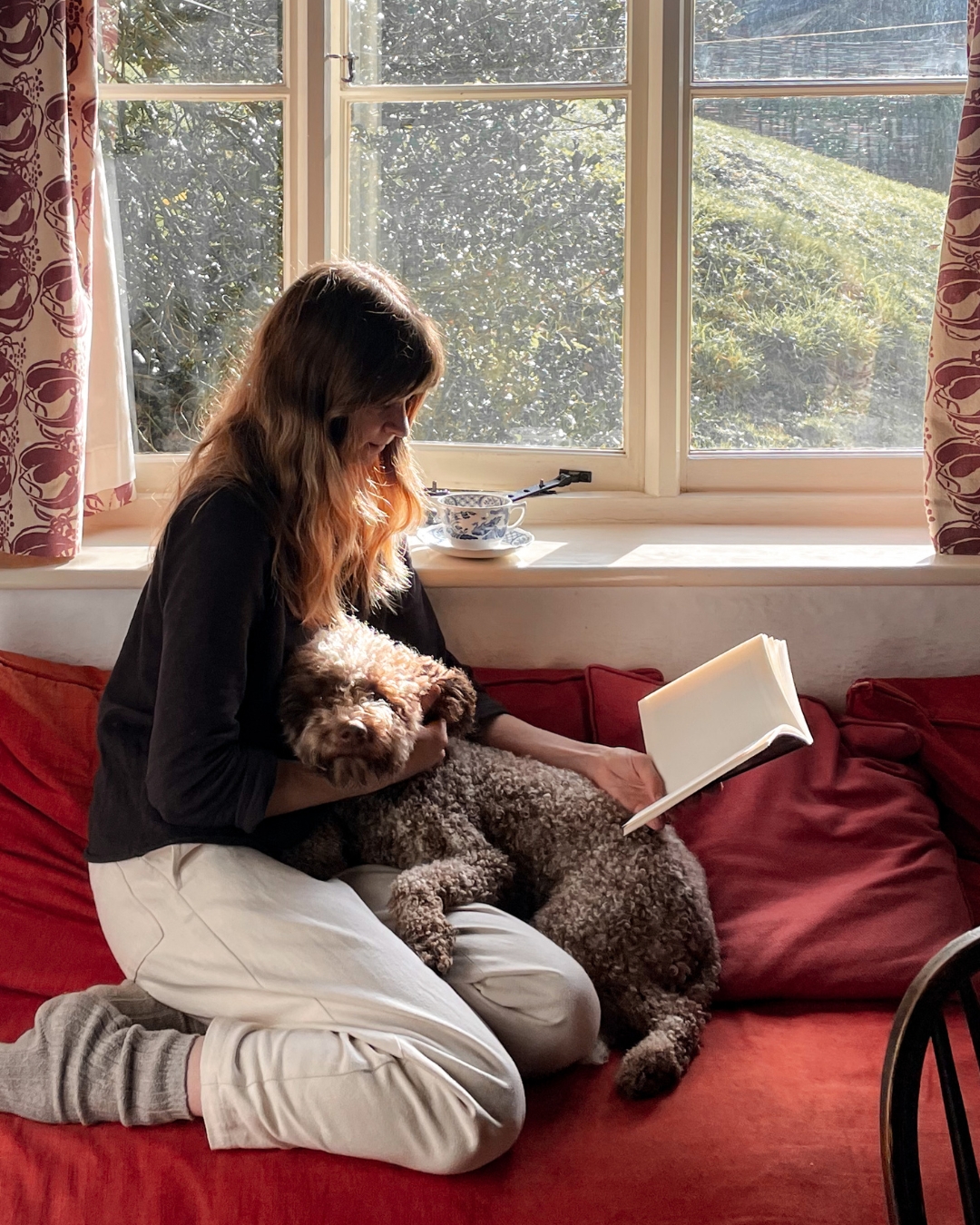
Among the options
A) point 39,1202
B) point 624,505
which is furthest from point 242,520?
point 624,505

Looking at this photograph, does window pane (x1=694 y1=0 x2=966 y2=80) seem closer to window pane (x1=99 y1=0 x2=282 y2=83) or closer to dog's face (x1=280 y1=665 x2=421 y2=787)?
window pane (x1=99 y1=0 x2=282 y2=83)

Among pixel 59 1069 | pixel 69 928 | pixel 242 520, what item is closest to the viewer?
pixel 59 1069

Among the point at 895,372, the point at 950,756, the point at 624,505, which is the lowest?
the point at 950,756

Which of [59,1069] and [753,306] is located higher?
[753,306]

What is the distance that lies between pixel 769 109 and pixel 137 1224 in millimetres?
2170

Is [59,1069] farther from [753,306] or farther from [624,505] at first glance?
[753,306]

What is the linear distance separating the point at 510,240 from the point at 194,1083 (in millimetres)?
1677

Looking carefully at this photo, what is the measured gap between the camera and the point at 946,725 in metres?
1.85

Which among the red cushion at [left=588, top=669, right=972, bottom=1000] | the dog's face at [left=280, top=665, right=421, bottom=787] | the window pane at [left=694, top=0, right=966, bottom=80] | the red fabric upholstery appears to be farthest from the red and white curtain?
the dog's face at [left=280, top=665, right=421, bottom=787]

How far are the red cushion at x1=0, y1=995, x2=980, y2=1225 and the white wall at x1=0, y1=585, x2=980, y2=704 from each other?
0.83 m

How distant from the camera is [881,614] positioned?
6.51 ft

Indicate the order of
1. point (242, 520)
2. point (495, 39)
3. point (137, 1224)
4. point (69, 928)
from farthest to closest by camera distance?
point (495, 39) → point (69, 928) → point (242, 520) → point (137, 1224)

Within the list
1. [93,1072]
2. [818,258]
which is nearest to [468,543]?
[818,258]

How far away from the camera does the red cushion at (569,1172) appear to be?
46.4 inches
